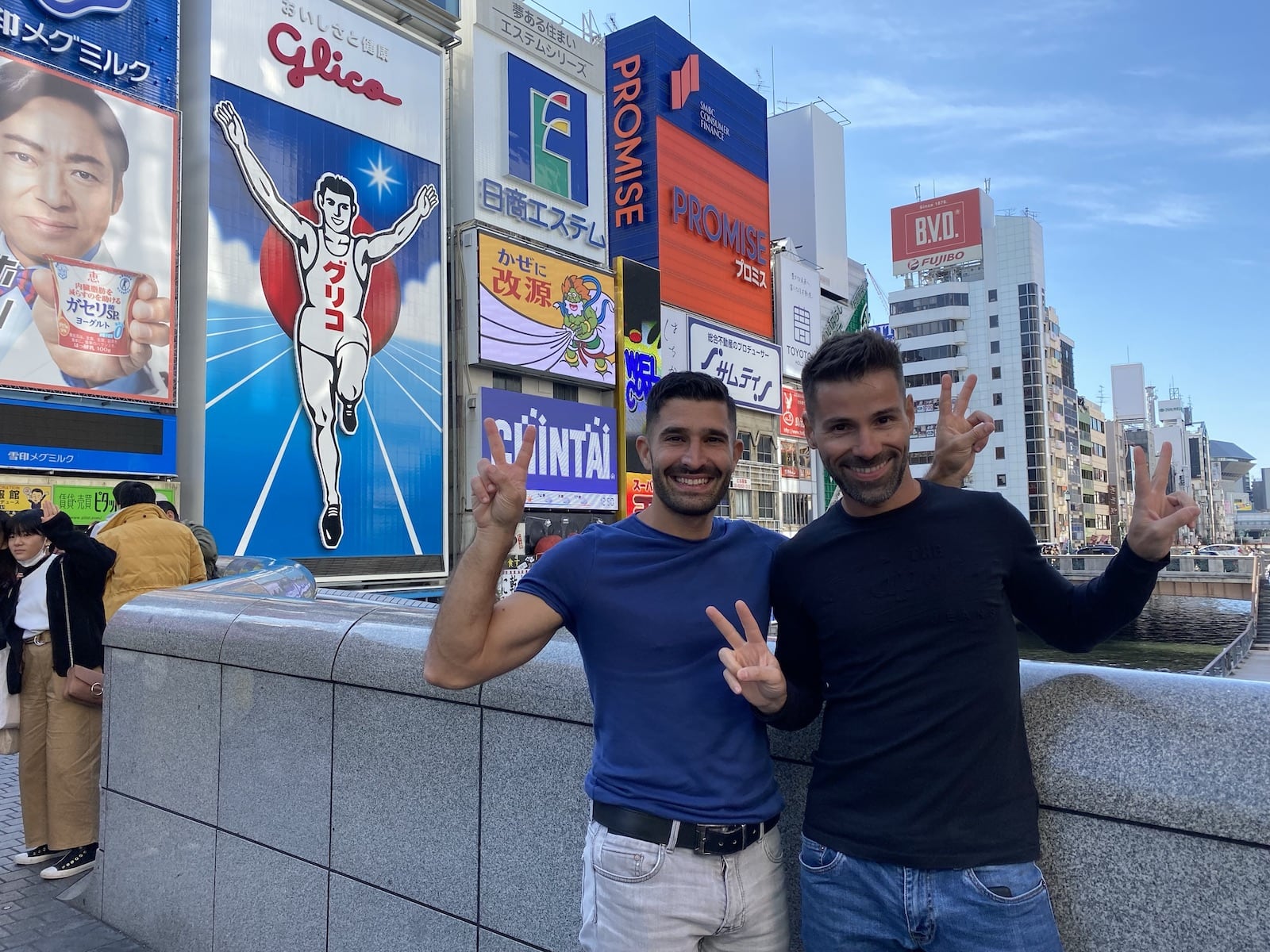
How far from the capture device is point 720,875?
1.93 meters

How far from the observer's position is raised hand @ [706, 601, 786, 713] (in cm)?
183

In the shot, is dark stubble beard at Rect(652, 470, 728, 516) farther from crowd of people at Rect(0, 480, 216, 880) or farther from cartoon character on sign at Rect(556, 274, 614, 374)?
cartoon character on sign at Rect(556, 274, 614, 374)

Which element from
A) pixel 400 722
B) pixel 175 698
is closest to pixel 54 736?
pixel 175 698

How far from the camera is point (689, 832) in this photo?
1933 millimetres

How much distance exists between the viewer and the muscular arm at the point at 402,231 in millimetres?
23984

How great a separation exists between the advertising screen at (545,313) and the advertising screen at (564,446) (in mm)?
1066

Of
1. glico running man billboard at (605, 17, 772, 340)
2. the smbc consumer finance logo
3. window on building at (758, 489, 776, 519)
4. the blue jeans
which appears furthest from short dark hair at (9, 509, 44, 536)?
window on building at (758, 489, 776, 519)

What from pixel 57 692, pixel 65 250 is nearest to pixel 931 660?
pixel 57 692

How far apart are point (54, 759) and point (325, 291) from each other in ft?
63.5

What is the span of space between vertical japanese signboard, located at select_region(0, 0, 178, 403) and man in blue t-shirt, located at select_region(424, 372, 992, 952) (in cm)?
1799

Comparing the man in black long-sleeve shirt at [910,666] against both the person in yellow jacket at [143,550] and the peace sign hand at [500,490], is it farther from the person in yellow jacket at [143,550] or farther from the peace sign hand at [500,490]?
the person in yellow jacket at [143,550]

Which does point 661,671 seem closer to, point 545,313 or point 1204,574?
point 545,313

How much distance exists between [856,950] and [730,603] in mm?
725

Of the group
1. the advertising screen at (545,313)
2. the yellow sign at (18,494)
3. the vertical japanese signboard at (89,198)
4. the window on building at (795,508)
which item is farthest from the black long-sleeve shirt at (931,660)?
the window on building at (795,508)
